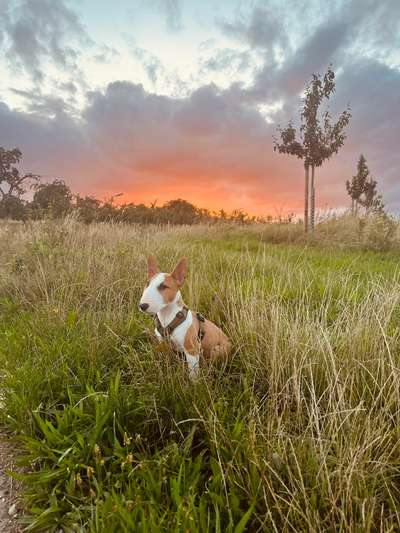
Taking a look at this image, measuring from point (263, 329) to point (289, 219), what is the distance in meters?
12.4

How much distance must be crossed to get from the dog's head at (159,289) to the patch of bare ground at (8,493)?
3.72ft

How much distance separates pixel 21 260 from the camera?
5.04m

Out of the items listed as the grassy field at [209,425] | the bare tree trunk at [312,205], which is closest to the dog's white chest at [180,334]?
the grassy field at [209,425]

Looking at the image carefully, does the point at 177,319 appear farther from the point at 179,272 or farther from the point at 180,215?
the point at 180,215

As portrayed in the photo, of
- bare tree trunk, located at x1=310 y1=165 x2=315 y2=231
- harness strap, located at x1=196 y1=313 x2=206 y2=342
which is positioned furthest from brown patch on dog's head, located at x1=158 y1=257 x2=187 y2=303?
bare tree trunk, located at x1=310 y1=165 x2=315 y2=231

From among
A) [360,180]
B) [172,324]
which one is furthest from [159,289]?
[360,180]

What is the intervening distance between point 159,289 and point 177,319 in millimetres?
303

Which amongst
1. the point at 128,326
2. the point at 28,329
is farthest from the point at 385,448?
the point at 28,329

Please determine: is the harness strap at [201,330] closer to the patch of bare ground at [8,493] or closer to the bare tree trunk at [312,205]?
the patch of bare ground at [8,493]

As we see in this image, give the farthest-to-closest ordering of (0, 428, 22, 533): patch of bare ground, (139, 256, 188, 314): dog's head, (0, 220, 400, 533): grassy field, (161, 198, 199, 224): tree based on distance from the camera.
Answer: (161, 198, 199, 224): tree, (139, 256, 188, 314): dog's head, (0, 428, 22, 533): patch of bare ground, (0, 220, 400, 533): grassy field

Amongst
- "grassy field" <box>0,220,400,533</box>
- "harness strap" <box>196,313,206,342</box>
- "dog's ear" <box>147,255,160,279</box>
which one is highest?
"dog's ear" <box>147,255,160,279</box>

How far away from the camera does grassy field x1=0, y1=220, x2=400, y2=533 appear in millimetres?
1358

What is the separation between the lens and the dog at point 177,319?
2.15m

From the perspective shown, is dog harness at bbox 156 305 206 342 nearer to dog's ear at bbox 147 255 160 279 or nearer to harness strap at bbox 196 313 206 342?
harness strap at bbox 196 313 206 342
